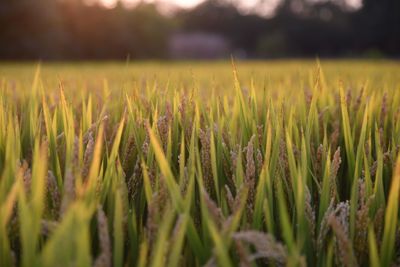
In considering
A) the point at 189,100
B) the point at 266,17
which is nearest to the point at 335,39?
the point at 266,17

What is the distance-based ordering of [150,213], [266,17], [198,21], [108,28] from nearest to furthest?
[150,213] → [108,28] → [266,17] → [198,21]

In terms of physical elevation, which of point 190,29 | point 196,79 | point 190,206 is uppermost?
point 190,29

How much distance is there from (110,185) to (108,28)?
2220cm

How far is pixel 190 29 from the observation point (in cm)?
4556

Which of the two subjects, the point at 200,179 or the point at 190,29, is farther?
the point at 190,29

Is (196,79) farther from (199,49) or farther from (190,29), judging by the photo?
(190,29)

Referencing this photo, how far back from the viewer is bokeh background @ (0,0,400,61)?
1830 cm

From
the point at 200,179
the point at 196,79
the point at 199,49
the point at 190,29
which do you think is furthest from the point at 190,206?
the point at 190,29

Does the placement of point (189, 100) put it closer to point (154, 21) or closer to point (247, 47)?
point (154, 21)

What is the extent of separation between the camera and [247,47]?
42.0m

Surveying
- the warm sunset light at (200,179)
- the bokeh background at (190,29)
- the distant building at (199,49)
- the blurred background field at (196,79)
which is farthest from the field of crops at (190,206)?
the distant building at (199,49)

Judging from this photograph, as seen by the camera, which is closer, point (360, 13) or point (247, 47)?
point (360, 13)

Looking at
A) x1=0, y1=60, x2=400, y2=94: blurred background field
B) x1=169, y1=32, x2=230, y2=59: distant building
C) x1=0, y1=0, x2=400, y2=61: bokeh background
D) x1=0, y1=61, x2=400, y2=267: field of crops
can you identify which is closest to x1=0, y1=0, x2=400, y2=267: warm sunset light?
x1=0, y1=61, x2=400, y2=267: field of crops

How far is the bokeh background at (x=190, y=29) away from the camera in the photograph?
1830cm
